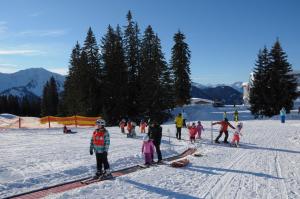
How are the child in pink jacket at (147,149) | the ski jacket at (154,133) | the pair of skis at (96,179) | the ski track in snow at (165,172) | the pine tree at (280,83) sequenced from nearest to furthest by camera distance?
the ski track in snow at (165,172), the pair of skis at (96,179), the child in pink jacket at (147,149), the ski jacket at (154,133), the pine tree at (280,83)

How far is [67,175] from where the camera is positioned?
13461mm

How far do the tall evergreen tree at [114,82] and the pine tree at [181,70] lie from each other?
9.86m

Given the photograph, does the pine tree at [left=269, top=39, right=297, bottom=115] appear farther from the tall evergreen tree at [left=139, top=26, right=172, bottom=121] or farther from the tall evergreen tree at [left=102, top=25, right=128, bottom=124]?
the tall evergreen tree at [left=102, top=25, right=128, bottom=124]

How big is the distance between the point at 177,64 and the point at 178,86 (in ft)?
12.2

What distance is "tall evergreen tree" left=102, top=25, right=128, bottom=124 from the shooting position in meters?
51.3

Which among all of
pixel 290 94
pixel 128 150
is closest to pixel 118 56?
pixel 290 94

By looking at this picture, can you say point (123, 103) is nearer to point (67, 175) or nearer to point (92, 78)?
point (92, 78)

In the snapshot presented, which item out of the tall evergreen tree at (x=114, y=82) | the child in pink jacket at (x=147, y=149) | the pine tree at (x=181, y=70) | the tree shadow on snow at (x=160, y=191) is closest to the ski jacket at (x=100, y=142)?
the tree shadow on snow at (x=160, y=191)

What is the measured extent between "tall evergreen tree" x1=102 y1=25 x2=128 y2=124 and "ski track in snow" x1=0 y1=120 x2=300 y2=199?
2929 centimetres

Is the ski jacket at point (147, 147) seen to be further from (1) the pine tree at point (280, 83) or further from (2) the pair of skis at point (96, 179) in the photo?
(1) the pine tree at point (280, 83)

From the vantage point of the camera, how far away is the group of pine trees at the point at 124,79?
168 feet

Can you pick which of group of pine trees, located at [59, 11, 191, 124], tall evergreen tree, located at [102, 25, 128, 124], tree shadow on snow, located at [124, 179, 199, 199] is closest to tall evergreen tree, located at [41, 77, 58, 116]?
group of pine trees, located at [59, 11, 191, 124]

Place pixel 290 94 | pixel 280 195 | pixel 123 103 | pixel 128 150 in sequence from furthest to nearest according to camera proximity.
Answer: pixel 290 94 < pixel 123 103 < pixel 128 150 < pixel 280 195

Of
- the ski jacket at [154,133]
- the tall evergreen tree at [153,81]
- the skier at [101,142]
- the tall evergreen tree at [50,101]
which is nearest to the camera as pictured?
the skier at [101,142]
